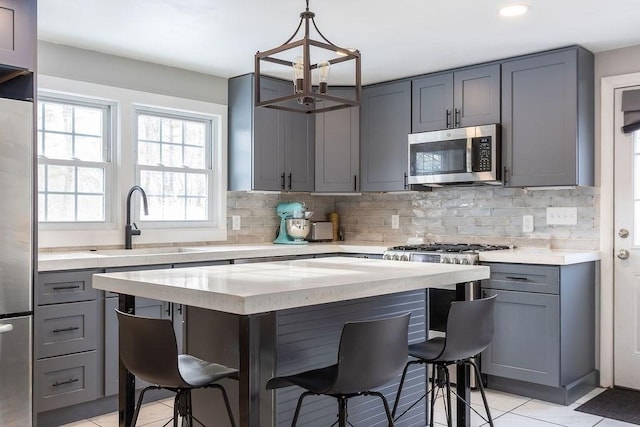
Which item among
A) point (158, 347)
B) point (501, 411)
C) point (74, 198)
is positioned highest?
point (74, 198)

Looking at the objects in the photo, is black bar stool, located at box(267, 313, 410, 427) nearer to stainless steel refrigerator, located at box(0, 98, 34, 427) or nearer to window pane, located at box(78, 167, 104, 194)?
stainless steel refrigerator, located at box(0, 98, 34, 427)

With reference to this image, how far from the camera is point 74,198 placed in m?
4.00

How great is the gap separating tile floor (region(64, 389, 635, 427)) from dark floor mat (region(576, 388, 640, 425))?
0.07 m

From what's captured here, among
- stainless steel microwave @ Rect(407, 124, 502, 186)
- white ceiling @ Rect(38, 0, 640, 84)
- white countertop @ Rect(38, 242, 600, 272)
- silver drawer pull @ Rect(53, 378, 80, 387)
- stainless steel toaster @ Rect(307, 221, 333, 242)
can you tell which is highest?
white ceiling @ Rect(38, 0, 640, 84)

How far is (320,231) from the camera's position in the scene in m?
5.31

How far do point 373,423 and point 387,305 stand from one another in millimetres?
555

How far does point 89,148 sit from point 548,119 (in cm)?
313

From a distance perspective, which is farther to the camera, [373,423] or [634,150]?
[634,150]

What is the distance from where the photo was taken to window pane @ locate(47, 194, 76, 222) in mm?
3879

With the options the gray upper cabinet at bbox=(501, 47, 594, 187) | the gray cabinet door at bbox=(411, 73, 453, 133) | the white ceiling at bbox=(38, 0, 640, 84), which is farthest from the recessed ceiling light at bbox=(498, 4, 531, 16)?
the gray cabinet door at bbox=(411, 73, 453, 133)

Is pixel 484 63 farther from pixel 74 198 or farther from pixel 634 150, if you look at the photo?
pixel 74 198

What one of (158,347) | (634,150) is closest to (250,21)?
(158,347)

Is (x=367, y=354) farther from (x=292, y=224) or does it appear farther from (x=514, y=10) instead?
(x=292, y=224)

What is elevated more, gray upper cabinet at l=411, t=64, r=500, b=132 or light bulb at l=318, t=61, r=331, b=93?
gray upper cabinet at l=411, t=64, r=500, b=132
